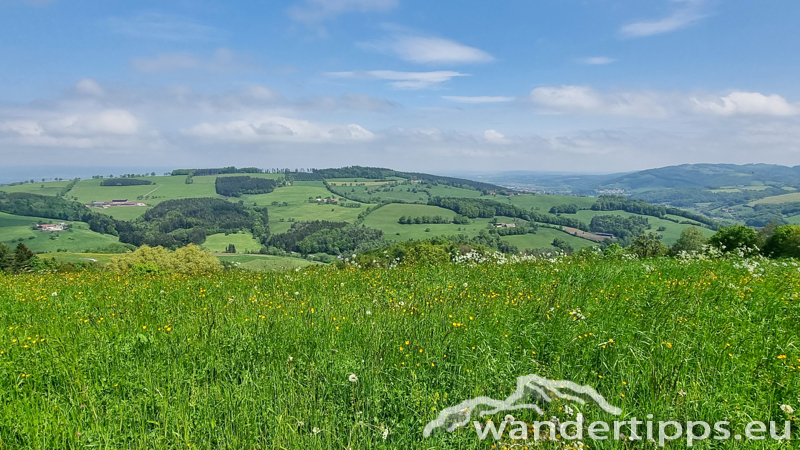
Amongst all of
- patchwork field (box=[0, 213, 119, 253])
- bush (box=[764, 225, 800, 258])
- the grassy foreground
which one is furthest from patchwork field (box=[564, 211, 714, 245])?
patchwork field (box=[0, 213, 119, 253])

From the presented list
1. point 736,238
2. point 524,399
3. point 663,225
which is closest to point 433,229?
point 663,225

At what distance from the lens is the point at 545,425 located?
→ 12.5 ft

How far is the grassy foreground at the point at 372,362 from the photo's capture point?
370 centimetres

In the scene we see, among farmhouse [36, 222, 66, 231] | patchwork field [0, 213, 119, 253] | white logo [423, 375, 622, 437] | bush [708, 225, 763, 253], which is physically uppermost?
white logo [423, 375, 622, 437]

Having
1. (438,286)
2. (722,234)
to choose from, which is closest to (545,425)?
(438,286)

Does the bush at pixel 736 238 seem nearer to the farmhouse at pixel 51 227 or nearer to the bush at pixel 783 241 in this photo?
the bush at pixel 783 241

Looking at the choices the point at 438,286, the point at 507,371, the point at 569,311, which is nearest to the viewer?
the point at 507,371

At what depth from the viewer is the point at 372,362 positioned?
4.65 metres

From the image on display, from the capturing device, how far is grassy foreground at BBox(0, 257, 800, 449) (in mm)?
3703

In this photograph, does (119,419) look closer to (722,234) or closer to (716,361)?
(716,361)

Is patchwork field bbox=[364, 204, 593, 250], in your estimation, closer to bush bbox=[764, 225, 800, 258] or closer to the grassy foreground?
bush bbox=[764, 225, 800, 258]

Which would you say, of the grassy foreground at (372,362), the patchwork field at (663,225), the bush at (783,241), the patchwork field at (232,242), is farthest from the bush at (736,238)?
the patchwork field at (232,242)

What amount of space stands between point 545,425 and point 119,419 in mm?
4107

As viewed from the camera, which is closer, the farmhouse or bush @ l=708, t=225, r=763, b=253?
bush @ l=708, t=225, r=763, b=253
